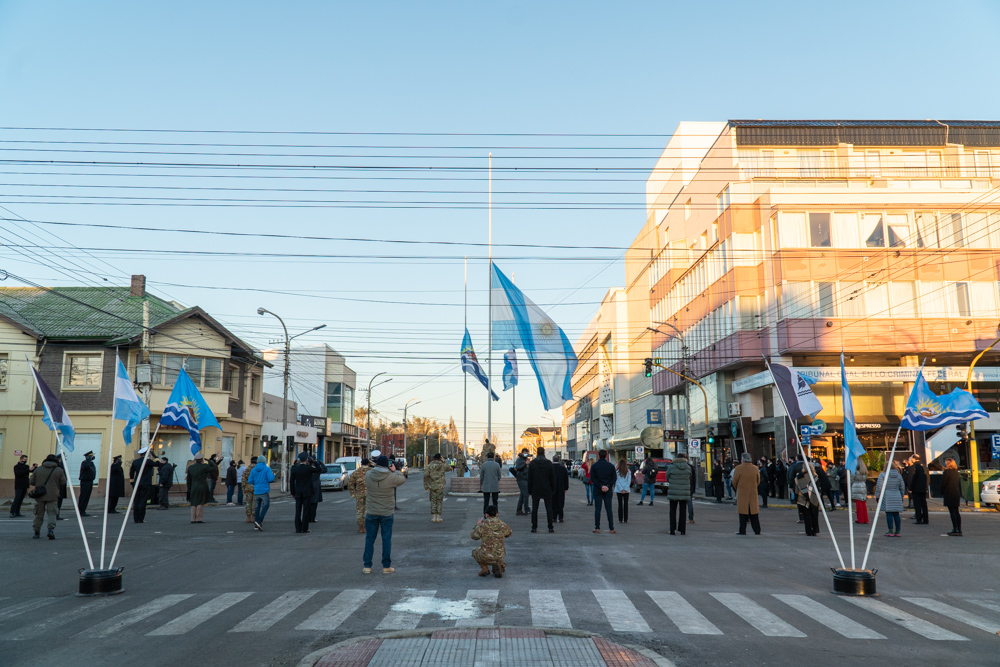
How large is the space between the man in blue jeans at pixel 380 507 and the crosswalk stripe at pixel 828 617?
17.9 feet

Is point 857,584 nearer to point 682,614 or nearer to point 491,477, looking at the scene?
point 682,614

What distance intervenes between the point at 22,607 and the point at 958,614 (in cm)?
1107

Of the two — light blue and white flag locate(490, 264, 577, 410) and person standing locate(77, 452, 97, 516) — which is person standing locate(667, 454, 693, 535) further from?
person standing locate(77, 452, 97, 516)

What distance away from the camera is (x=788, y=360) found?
127 ft

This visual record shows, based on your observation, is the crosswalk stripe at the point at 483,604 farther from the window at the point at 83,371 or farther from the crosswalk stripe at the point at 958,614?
the window at the point at 83,371

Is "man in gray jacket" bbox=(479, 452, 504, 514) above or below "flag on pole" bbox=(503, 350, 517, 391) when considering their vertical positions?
below

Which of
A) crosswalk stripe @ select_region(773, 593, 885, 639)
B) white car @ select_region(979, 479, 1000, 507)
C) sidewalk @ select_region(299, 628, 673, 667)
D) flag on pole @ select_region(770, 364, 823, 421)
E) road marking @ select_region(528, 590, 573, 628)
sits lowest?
crosswalk stripe @ select_region(773, 593, 885, 639)

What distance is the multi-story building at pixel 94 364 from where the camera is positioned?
36250 millimetres

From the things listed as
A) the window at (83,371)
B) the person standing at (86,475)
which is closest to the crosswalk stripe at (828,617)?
the person standing at (86,475)

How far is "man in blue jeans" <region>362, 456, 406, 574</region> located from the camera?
1160 cm

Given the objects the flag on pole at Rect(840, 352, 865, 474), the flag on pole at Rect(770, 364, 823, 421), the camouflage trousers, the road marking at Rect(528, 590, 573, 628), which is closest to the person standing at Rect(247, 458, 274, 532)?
the camouflage trousers

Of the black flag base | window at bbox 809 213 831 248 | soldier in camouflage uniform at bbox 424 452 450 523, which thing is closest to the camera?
the black flag base

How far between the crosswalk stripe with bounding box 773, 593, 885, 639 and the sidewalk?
2.46 m

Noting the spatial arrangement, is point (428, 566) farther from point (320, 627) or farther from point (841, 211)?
point (841, 211)
